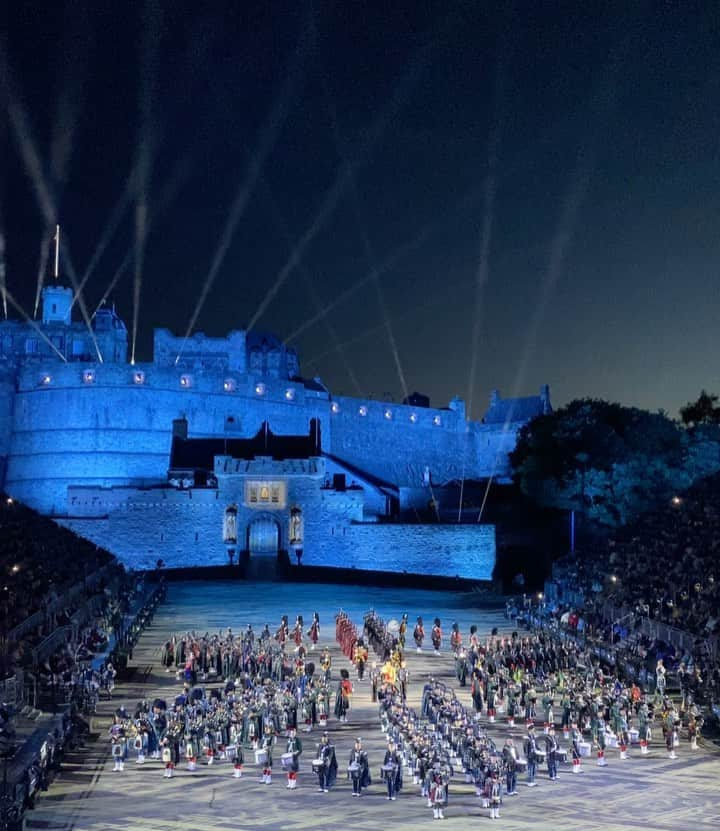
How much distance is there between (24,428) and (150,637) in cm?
4007

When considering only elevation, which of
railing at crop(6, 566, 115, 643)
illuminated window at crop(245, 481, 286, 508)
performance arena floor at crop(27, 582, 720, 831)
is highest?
illuminated window at crop(245, 481, 286, 508)

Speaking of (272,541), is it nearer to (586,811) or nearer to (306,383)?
(306,383)

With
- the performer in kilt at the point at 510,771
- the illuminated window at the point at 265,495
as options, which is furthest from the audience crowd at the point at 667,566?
the illuminated window at the point at 265,495

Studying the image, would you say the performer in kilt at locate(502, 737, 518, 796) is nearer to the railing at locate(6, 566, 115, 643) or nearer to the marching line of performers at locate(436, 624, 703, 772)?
the marching line of performers at locate(436, 624, 703, 772)

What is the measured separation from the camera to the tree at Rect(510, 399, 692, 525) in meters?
55.8

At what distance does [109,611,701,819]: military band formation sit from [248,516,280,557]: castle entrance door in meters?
30.0

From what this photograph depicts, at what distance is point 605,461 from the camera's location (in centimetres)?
5769

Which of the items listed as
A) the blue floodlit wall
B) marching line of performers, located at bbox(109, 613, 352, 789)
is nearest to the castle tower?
the blue floodlit wall

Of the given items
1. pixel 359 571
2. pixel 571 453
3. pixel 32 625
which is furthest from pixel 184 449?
pixel 32 625

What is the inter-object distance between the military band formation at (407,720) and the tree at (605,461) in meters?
27.7

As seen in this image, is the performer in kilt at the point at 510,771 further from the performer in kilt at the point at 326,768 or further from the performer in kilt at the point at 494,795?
the performer in kilt at the point at 326,768

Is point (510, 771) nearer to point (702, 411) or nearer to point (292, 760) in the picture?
point (292, 760)

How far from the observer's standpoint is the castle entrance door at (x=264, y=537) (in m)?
59.7

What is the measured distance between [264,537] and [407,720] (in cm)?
4062
